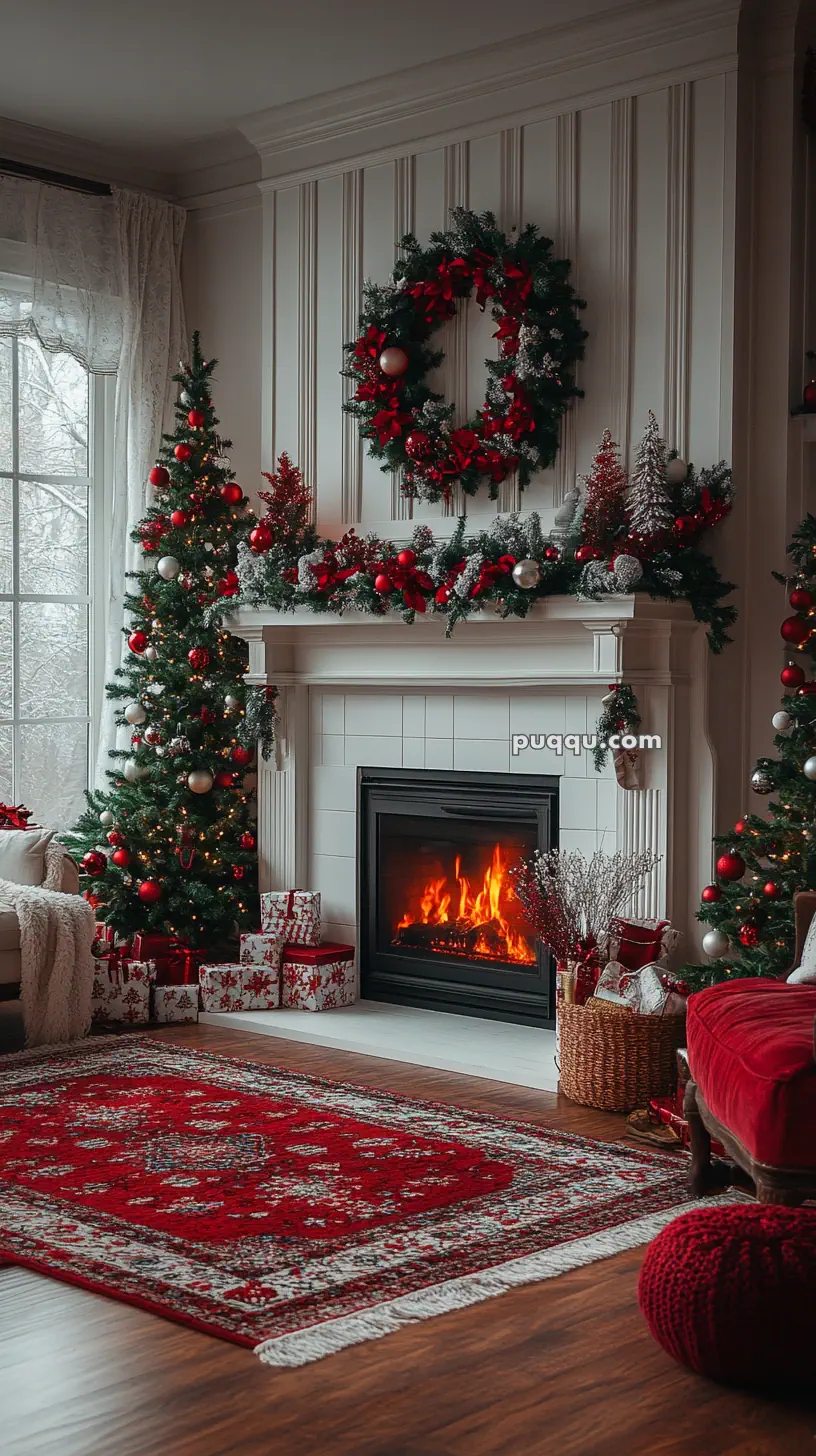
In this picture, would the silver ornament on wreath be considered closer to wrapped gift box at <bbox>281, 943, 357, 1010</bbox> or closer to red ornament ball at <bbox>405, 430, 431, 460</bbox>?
red ornament ball at <bbox>405, 430, 431, 460</bbox>

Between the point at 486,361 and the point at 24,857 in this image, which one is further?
the point at 24,857

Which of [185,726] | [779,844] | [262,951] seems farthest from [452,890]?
[779,844]

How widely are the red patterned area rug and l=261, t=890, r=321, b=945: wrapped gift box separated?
3.38ft

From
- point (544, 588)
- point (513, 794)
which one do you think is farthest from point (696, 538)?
point (513, 794)

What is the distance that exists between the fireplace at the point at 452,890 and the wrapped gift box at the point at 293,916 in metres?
0.21

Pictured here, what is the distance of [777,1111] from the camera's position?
10.4 feet

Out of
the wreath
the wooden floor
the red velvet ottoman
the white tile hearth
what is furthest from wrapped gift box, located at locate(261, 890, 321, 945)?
the wooden floor

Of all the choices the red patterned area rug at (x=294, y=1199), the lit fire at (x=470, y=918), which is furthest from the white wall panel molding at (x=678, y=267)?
the red patterned area rug at (x=294, y=1199)

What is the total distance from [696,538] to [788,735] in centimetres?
68

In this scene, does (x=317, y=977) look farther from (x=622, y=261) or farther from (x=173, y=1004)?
(x=622, y=261)

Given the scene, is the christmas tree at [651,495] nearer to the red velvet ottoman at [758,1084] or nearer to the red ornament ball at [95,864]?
the red velvet ottoman at [758,1084]

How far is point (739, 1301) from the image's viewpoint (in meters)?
2.76

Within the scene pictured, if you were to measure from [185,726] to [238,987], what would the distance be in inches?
40.2

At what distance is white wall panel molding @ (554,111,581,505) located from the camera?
5352 mm
